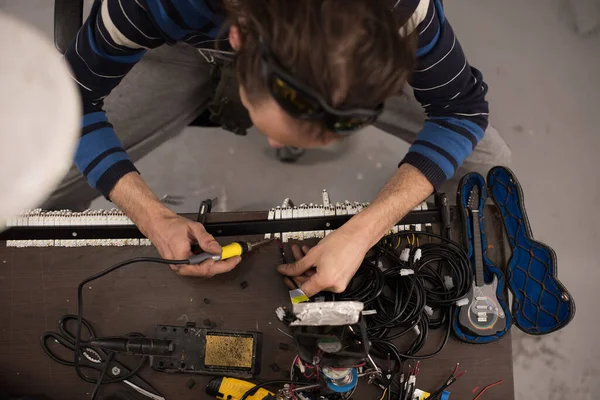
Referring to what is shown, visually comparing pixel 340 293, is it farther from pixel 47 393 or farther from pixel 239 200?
pixel 239 200

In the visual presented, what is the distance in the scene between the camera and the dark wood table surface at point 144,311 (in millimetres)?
853

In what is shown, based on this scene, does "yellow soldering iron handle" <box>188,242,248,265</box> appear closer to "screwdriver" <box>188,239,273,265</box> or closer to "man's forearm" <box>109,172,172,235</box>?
"screwdriver" <box>188,239,273,265</box>

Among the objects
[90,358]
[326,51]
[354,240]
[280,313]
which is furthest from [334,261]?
[90,358]

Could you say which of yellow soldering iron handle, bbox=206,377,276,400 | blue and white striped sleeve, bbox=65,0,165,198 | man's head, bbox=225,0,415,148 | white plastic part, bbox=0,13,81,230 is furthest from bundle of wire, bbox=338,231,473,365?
white plastic part, bbox=0,13,81,230

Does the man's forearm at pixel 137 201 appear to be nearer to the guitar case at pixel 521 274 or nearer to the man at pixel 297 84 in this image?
the man at pixel 297 84

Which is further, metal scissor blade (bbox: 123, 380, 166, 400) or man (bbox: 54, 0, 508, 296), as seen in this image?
metal scissor blade (bbox: 123, 380, 166, 400)

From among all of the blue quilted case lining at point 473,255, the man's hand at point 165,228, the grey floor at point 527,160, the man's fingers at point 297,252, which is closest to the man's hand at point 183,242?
the man's hand at point 165,228

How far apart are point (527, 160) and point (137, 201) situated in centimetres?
125

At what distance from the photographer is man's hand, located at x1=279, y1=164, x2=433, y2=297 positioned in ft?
2.53

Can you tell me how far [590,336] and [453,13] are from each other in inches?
44.5

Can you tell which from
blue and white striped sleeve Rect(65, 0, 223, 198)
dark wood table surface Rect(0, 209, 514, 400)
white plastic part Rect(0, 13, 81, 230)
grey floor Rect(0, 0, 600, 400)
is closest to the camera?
blue and white striped sleeve Rect(65, 0, 223, 198)

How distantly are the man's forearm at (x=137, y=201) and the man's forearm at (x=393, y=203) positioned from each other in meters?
0.35

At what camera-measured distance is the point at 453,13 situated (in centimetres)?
161

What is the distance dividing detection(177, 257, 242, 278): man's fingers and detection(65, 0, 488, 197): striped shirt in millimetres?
206
